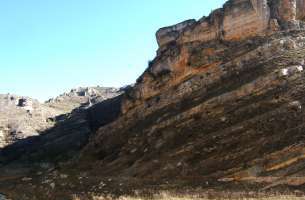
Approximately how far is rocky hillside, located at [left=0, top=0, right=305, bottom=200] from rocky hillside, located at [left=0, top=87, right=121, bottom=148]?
39.2 m

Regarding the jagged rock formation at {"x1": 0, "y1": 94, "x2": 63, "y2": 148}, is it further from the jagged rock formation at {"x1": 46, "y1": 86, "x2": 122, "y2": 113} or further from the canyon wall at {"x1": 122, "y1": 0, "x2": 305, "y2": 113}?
the canyon wall at {"x1": 122, "y1": 0, "x2": 305, "y2": 113}

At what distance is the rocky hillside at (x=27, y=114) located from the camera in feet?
359

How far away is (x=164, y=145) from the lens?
49.3 m

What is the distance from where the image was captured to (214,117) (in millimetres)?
46500

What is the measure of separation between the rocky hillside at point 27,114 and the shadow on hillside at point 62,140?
447 cm

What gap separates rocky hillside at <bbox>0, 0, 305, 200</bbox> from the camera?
121 ft

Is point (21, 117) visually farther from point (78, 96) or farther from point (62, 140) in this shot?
point (78, 96)

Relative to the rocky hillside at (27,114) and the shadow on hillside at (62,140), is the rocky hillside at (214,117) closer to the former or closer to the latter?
the shadow on hillside at (62,140)

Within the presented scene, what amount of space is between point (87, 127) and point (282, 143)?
66.9 meters

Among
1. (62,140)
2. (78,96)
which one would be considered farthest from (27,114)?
(78,96)

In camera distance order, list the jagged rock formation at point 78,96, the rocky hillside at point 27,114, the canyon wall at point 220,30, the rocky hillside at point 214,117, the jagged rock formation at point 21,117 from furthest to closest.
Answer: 1. the jagged rock formation at point 78,96
2. the rocky hillside at point 27,114
3. the jagged rock formation at point 21,117
4. the canyon wall at point 220,30
5. the rocky hillside at point 214,117

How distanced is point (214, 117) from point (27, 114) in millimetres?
81711

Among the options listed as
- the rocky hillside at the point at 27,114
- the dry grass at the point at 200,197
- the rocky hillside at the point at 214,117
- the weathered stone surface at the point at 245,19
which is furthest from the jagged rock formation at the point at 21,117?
the dry grass at the point at 200,197

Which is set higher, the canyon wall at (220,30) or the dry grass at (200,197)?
the canyon wall at (220,30)
